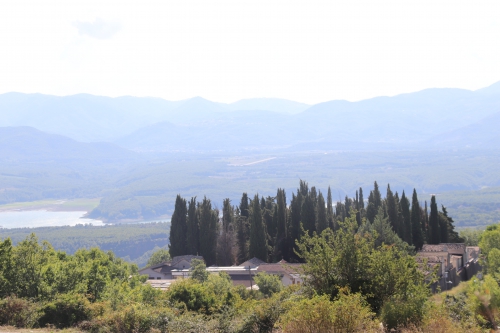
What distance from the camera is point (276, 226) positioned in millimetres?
47250

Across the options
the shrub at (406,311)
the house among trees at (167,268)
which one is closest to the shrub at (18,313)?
the shrub at (406,311)

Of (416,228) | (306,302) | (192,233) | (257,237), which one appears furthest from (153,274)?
(306,302)

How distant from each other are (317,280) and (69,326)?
6.44 meters

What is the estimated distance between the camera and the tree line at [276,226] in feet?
145

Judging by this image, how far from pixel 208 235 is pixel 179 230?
10.5ft

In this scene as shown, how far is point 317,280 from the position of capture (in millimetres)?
12008

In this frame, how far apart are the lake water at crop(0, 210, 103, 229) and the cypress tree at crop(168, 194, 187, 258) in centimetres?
10669

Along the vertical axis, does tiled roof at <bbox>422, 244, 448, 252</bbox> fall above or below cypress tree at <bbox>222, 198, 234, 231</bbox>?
below

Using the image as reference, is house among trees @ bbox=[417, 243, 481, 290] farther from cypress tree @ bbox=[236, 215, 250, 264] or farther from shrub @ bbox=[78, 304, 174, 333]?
shrub @ bbox=[78, 304, 174, 333]

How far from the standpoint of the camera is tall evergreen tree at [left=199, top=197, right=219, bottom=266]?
46.3m

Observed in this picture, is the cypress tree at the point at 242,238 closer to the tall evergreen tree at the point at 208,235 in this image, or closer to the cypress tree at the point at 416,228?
the tall evergreen tree at the point at 208,235

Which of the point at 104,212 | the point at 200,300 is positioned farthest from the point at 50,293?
the point at 104,212

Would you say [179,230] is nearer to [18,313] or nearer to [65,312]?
[65,312]

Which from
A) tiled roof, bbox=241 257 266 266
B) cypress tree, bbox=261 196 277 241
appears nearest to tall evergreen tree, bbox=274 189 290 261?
cypress tree, bbox=261 196 277 241
